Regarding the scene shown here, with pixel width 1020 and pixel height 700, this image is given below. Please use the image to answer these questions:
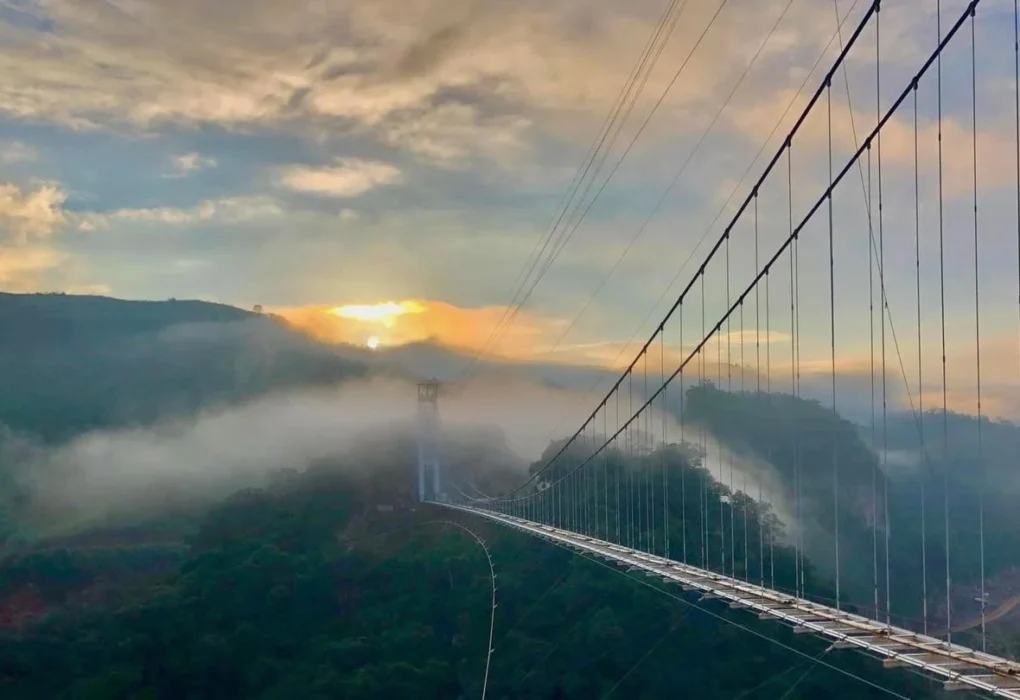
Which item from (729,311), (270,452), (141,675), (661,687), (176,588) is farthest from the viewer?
(270,452)

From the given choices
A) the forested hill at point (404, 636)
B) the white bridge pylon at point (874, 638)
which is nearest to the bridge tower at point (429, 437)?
the forested hill at point (404, 636)

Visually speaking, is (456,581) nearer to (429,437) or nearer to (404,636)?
(404,636)

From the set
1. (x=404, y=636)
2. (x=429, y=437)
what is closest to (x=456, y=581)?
(x=404, y=636)

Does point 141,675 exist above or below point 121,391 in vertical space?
below

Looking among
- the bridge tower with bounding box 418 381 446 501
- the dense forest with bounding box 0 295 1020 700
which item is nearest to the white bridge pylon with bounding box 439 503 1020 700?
the dense forest with bounding box 0 295 1020 700

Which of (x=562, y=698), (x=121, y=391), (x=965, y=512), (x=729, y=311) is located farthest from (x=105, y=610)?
(x=121, y=391)

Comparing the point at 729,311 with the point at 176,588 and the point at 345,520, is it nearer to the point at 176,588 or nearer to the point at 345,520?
the point at 176,588

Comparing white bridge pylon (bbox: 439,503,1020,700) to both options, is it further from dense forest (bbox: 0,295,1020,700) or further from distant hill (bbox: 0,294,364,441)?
distant hill (bbox: 0,294,364,441)

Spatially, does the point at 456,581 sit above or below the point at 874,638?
below
